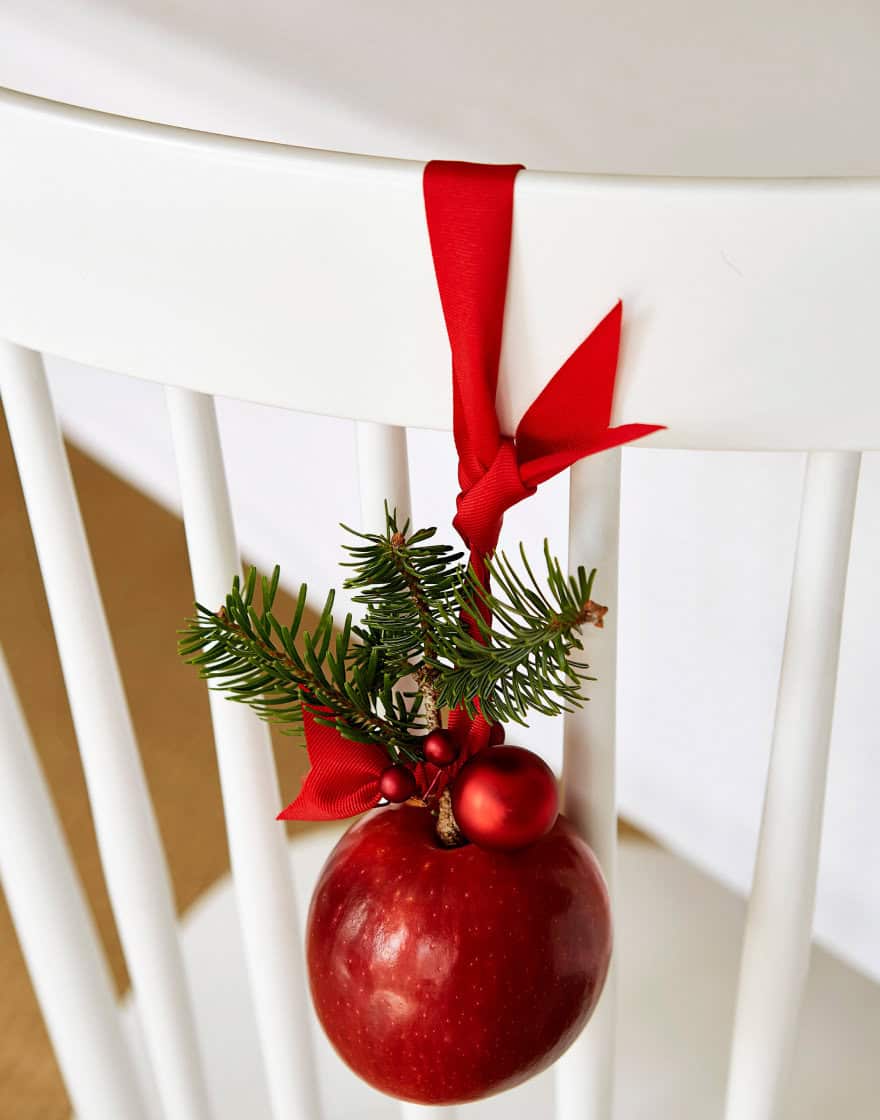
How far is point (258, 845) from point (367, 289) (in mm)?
222

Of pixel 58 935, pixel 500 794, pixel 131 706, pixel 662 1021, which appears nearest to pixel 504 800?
pixel 500 794

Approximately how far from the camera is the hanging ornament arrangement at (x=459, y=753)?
262mm

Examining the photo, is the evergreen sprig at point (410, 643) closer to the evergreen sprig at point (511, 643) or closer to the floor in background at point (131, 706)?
the evergreen sprig at point (511, 643)

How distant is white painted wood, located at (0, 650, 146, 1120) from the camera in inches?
16.5

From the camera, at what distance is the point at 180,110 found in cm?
49

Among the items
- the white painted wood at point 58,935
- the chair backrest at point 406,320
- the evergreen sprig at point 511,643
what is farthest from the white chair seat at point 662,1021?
the evergreen sprig at point 511,643

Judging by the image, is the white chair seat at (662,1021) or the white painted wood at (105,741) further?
the white chair seat at (662,1021)

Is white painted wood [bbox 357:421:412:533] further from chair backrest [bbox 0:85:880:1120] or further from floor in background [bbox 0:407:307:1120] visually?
floor in background [bbox 0:407:307:1120]

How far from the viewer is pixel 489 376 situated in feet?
0.88

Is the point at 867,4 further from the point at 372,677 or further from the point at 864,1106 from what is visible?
the point at 864,1106

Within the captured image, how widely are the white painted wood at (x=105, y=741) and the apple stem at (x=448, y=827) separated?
0.40ft

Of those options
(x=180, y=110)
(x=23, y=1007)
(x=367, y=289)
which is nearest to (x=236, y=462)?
(x=180, y=110)

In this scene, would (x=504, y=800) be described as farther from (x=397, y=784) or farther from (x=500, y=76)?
(x=500, y=76)

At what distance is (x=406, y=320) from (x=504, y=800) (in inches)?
4.4
